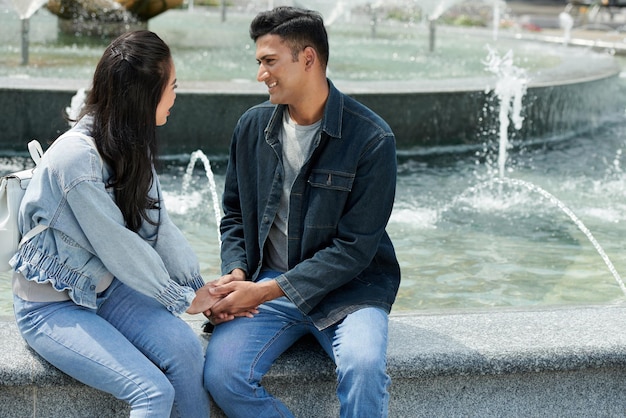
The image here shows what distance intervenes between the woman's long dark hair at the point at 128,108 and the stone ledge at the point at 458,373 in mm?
533

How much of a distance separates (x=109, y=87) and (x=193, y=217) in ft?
10.7

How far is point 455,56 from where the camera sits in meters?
13.9

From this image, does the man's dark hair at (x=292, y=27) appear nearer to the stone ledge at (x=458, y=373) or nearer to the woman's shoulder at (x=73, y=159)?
the woman's shoulder at (x=73, y=159)

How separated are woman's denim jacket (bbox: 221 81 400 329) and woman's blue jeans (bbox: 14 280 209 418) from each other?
379 millimetres

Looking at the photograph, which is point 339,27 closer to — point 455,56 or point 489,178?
point 455,56

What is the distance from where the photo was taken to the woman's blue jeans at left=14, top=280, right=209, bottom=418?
264 centimetres

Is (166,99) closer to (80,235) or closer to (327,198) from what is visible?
(80,235)

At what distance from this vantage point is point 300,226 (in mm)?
3088

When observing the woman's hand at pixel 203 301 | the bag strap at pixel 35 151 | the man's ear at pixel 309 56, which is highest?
the man's ear at pixel 309 56

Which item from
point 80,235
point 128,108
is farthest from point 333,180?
point 80,235

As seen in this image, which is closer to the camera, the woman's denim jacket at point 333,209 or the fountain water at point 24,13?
the woman's denim jacket at point 333,209

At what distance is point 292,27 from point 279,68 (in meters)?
0.12

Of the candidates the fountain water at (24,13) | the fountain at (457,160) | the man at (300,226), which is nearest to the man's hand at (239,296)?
the man at (300,226)

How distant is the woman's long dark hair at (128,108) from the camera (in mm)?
2771
